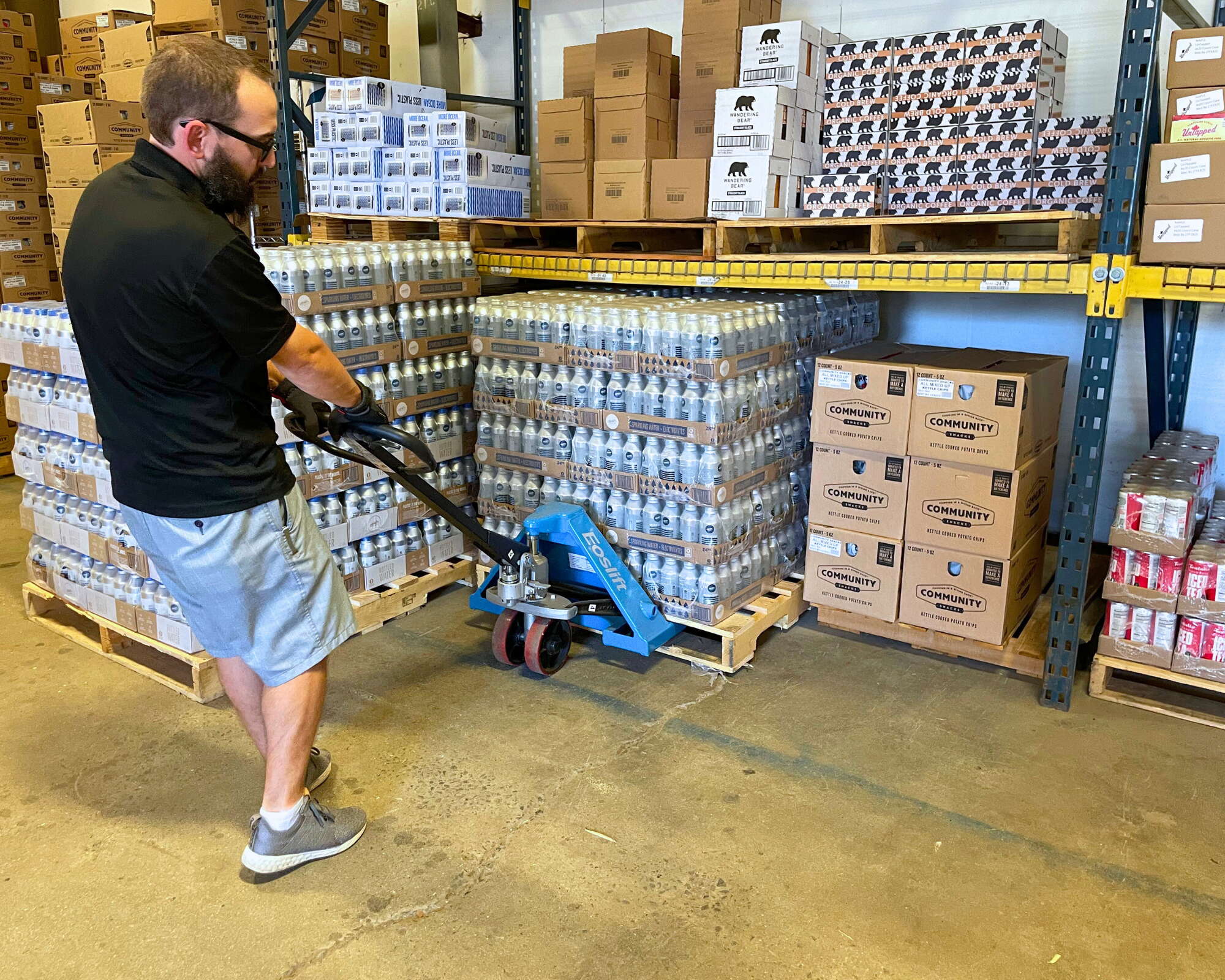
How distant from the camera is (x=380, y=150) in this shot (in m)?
6.02

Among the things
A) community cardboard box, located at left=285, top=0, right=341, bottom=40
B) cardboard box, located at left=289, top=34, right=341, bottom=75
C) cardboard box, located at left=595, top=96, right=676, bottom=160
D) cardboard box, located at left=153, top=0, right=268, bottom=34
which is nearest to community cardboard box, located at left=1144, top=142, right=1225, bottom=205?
cardboard box, located at left=595, top=96, right=676, bottom=160

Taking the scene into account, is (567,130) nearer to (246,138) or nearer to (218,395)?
(246,138)

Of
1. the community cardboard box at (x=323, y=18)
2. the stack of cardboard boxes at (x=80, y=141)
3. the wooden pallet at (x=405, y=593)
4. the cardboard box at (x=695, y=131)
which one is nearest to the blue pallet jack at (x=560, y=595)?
the wooden pallet at (x=405, y=593)

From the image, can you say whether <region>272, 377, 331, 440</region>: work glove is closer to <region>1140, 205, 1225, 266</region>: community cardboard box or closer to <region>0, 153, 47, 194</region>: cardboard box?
<region>1140, 205, 1225, 266</region>: community cardboard box

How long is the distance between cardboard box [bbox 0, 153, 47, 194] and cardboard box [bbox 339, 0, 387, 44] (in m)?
3.13

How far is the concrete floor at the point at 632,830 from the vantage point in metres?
2.86

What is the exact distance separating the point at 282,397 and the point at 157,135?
0.91 m

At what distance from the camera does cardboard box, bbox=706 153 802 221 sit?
197 inches

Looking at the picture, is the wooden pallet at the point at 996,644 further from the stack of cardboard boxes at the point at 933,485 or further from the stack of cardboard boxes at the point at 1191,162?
the stack of cardboard boxes at the point at 1191,162

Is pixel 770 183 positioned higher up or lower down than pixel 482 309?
higher up

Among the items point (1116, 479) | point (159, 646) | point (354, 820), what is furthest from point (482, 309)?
point (1116, 479)

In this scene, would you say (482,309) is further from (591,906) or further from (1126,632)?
(1126,632)

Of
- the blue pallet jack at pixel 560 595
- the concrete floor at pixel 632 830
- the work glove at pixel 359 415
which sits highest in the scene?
the work glove at pixel 359 415

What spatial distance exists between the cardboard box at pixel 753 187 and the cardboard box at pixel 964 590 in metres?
1.96
